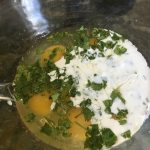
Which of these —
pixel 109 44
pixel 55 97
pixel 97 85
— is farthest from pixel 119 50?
→ pixel 55 97

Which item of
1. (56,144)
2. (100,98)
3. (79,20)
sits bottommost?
(56,144)

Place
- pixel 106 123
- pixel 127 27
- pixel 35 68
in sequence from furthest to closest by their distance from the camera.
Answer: pixel 127 27
pixel 35 68
pixel 106 123

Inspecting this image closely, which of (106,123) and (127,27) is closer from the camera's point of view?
(106,123)

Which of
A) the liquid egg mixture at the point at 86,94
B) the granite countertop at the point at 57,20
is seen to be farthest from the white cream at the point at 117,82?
the granite countertop at the point at 57,20

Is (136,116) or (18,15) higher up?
(18,15)

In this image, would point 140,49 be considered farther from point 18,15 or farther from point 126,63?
point 18,15

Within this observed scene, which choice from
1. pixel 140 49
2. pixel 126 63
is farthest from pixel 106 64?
pixel 140 49

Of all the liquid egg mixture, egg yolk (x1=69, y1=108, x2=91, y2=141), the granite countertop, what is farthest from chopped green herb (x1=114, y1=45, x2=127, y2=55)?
egg yolk (x1=69, y1=108, x2=91, y2=141)
